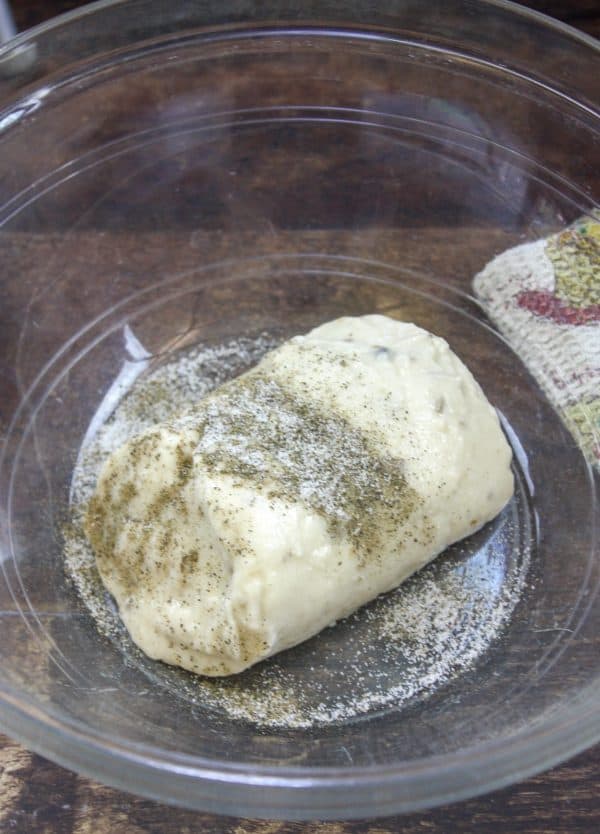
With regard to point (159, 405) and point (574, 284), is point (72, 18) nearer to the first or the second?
point (159, 405)

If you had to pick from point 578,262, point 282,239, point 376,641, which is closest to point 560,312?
point 578,262

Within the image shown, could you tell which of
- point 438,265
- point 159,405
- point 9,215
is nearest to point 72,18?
point 9,215

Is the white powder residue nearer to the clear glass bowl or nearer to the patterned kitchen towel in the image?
the clear glass bowl

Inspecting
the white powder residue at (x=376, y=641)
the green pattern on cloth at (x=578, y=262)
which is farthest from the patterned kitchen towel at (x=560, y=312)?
the white powder residue at (x=376, y=641)

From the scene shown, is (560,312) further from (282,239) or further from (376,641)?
(376,641)

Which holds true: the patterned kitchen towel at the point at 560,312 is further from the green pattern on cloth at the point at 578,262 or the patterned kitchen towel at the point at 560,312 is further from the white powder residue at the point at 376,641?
the white powder residue at the point at 376,641

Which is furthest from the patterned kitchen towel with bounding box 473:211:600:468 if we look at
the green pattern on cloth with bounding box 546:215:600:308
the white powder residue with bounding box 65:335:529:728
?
the white powder residue with bounding box 65:335:529:728

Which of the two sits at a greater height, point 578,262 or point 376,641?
point 578,262
